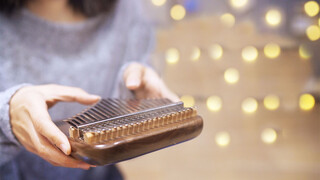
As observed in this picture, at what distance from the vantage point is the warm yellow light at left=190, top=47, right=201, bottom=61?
696mm

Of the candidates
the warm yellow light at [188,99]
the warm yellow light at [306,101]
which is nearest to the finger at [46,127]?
the warm yellow light at [188,99]

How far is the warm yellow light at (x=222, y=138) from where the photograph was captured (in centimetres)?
72

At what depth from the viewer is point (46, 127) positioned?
0.33 metres

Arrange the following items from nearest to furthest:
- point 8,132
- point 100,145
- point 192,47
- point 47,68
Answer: point 100,145, point 8,132, point 47,68, point 192,47

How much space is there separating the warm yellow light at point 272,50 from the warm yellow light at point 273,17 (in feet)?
0.16

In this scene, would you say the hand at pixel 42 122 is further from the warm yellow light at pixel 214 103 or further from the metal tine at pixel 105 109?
the warm yellow light at pixel 214 103

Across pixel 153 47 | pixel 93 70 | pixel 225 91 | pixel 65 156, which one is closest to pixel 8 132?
pixel 65 156

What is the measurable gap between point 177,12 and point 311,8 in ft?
0.95

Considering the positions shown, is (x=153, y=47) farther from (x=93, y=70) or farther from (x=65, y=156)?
(x=65, y=156)

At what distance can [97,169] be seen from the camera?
623mm

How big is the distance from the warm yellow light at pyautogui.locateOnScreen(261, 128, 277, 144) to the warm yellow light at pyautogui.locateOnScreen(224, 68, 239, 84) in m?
0.15

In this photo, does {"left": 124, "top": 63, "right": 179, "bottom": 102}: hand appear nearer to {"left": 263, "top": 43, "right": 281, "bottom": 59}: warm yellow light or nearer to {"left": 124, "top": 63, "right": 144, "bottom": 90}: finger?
A: {"left": 124, "top": 63, "right": 144, "bottom": 90}: finger

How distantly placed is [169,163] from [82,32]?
381 mm

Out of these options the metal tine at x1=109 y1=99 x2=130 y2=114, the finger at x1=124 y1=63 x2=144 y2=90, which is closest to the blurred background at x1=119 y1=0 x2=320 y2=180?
the finger at x1=124 y1=63 x2=144 y2=90
